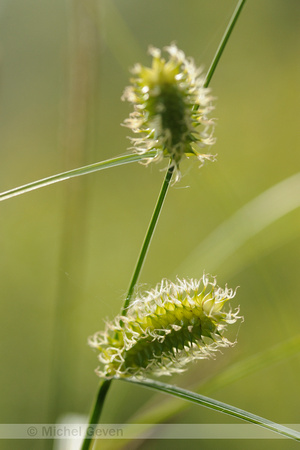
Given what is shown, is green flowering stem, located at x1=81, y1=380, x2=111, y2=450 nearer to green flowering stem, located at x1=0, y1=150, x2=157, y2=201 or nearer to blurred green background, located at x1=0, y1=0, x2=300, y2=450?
green flowering stem, located at x1=0, y1=150, x2=157, y2=201

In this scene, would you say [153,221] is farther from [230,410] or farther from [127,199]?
[127,199]

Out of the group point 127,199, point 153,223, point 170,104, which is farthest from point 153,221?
point 127,199

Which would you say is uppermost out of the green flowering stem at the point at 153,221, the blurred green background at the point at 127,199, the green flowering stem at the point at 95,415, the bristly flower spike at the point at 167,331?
the blurred green background at the point at 127,199

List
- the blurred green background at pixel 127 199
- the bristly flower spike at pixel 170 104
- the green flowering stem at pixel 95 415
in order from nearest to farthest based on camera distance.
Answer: the bristly flower spike at pixel 170 104, the green flowering stem at pixel 95 415, the blurred green background at pixel 127 199

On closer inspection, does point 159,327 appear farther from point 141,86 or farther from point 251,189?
point 251,189

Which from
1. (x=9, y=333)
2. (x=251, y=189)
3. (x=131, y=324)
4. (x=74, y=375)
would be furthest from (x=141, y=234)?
(x=131, y=324)

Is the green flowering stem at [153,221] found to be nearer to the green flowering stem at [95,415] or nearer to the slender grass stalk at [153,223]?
the slender grass stalk at [153,223]

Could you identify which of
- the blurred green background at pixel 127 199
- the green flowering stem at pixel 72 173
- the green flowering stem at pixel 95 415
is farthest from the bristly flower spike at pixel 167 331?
the blurred green background at pixel 127 199
